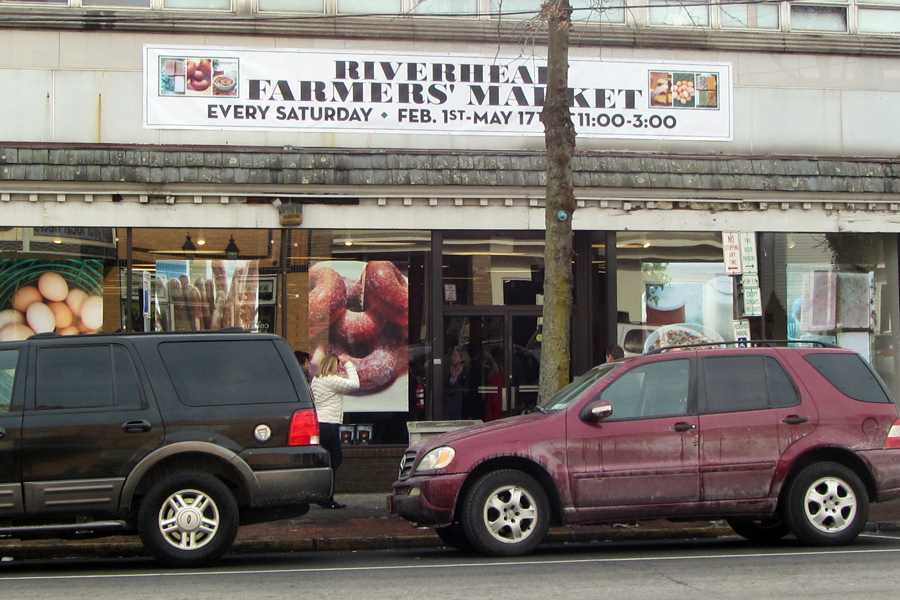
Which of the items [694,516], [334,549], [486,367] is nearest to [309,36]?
[486,367]

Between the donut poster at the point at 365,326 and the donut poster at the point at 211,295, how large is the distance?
2.55ft

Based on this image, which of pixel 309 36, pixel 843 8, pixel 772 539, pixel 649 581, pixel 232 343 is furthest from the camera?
pixel 843 8

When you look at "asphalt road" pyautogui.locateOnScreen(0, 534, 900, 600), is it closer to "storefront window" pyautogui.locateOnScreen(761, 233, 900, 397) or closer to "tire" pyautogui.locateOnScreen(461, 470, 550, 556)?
"tire" pyautogui.locateOnScreen(461, 470, 550, 556)

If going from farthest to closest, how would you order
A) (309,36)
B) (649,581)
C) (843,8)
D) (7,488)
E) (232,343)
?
(843,8)
(309,36)
(232,343)
(7,488)
(649,581)

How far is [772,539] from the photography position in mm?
8789

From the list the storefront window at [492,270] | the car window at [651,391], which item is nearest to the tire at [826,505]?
the car window at [651,391]

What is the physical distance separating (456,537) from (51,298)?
21.4ft

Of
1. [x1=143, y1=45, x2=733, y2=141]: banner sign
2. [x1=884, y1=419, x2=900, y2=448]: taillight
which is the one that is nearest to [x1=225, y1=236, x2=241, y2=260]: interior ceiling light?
[x1=143, y1=45, x2=733, y2=141]: banner sign

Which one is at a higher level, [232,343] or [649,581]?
[232,343]

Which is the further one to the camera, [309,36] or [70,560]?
[309,36]

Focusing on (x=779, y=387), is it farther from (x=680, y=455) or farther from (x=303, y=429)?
(x=303, y=429)

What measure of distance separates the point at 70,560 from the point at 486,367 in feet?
19.0

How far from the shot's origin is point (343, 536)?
9375mm

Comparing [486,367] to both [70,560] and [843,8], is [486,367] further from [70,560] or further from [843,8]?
[843,8]
